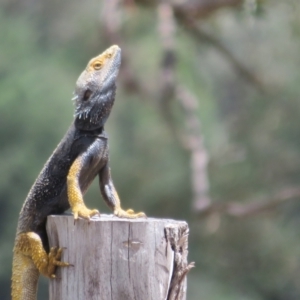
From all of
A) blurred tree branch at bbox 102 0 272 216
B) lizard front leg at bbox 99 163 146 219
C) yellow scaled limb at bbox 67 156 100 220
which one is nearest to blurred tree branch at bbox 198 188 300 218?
blurred tree branch at bbox 102 0 272 216

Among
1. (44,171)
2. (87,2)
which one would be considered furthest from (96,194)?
(44,171)

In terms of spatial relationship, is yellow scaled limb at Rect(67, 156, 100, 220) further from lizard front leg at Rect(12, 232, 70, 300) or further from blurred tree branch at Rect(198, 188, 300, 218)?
blurred tree branch at Rect(198, 188, 300, 218)

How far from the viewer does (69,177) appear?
2.54 m

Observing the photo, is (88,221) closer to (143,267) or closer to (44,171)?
(143,267)

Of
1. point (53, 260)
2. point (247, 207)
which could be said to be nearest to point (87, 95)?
point (53, 260)

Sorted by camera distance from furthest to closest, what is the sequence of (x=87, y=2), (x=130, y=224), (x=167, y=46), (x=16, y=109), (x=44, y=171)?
(x=87, y=2) < (x=16, y=109) < (x=167, y=46) < (x=44, y=171) < (x=130, y=224)

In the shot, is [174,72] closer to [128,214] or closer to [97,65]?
[97,65]

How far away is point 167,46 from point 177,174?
2.40 meters

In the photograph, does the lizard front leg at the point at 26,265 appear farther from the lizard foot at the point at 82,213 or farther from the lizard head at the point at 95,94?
the lizard head at the point at 95,94

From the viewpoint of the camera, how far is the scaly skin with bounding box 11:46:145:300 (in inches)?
103

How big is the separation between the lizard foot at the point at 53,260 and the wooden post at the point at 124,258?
0.24 ft

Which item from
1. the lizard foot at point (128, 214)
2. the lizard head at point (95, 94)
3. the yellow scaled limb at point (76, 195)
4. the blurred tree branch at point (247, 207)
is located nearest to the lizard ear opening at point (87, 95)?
the lizard head at point (95, 94)

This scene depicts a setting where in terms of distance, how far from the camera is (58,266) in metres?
2.43

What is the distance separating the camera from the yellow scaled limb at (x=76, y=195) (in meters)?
2.38
